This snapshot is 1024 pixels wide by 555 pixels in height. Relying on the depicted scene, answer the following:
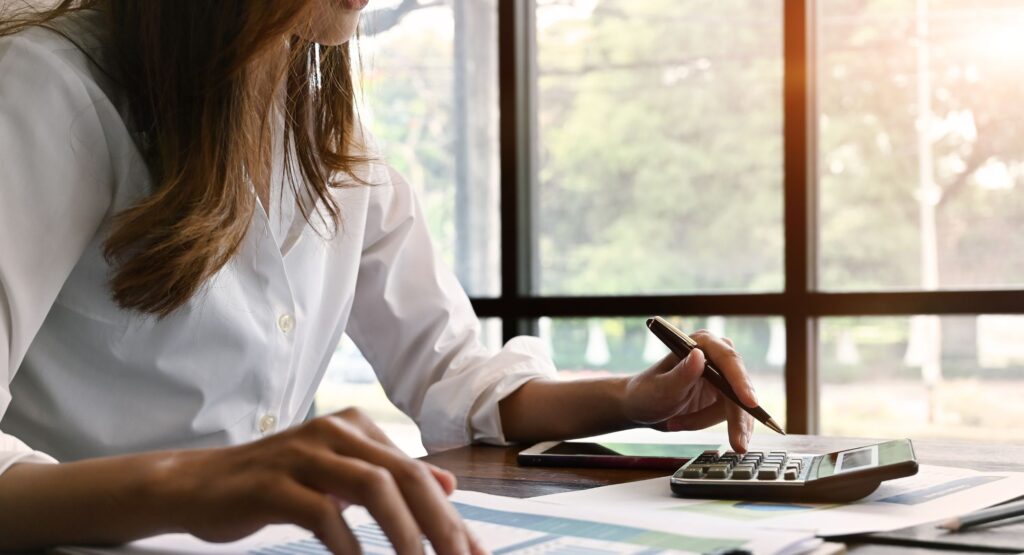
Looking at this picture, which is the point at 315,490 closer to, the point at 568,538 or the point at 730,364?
the point at 568,538

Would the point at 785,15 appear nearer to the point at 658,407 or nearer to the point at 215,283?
the point at 658,407

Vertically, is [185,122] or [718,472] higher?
[185,122]

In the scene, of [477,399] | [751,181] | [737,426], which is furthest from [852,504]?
[751,181]

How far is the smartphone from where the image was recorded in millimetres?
985

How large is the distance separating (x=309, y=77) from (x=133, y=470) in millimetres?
723

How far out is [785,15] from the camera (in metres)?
2.58

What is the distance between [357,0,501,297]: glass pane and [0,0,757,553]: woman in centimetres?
166

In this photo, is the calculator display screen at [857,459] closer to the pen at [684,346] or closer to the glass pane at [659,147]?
the pen at [684,346]

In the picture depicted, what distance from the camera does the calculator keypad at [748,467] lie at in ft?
2.69

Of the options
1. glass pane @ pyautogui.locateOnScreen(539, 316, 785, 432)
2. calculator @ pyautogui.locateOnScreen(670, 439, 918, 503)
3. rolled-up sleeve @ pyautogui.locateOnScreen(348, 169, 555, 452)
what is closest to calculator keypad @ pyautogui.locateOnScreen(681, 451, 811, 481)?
calculator @ pyautogui.locateOnScreen(670, 439, 918, 503)

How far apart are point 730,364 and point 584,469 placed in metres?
0.18

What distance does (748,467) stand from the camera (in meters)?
0.85

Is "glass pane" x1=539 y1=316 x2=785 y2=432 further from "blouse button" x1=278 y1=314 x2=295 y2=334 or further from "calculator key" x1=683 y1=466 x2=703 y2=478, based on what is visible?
"calculator key" x1=683 y1=466 x2=703 y2=478

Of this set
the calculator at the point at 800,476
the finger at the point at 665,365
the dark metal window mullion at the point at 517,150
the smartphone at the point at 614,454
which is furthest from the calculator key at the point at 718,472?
the dark metal window mullion at the point at 517,150
